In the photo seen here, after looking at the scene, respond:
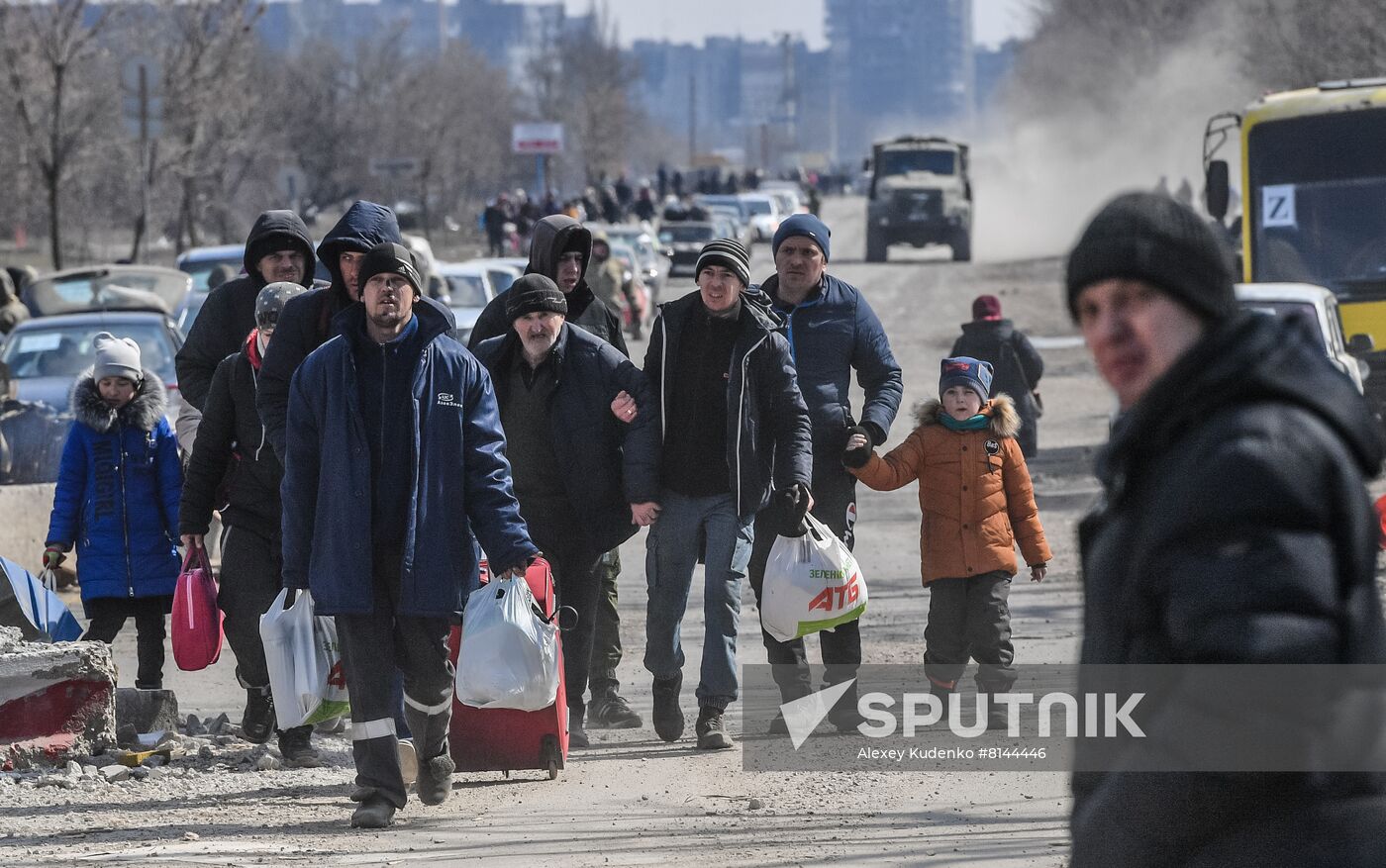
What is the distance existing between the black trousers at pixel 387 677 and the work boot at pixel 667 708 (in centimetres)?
126

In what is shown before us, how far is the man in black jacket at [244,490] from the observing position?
22.7ft

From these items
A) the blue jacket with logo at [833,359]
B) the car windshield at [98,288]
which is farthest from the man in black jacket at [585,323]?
the car windshield at [98,288]

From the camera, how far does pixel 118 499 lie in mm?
7812

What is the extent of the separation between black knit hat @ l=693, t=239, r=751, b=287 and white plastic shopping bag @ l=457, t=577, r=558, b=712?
1.45 metres

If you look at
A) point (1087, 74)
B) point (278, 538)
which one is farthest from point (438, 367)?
point (1087, 74)

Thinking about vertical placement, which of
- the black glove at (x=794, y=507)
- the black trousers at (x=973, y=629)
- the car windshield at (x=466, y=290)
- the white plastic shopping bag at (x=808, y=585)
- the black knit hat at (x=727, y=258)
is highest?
the black knit hat at (x=727, y=258)

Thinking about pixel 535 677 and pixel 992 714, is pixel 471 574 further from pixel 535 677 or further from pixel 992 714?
pixel 992 714

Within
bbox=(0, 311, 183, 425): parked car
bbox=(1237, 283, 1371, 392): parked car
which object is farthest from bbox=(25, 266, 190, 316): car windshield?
bbox=(1237, 283, 1371, 392): parked car

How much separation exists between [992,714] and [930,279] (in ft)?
117

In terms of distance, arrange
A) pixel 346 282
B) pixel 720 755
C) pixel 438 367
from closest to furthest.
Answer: pixel 438 367 < pixel 346 282 < pixel 720 755

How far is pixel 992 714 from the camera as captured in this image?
24.1 ft

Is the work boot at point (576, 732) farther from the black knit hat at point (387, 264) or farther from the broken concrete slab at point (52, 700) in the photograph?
the black knit hat at point (387, 264)

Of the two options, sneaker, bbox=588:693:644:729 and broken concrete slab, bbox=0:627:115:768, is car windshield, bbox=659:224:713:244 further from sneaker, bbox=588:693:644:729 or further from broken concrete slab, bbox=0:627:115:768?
broken concrete slab, bbox=0:627:115:768

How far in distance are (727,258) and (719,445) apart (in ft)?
2.22
